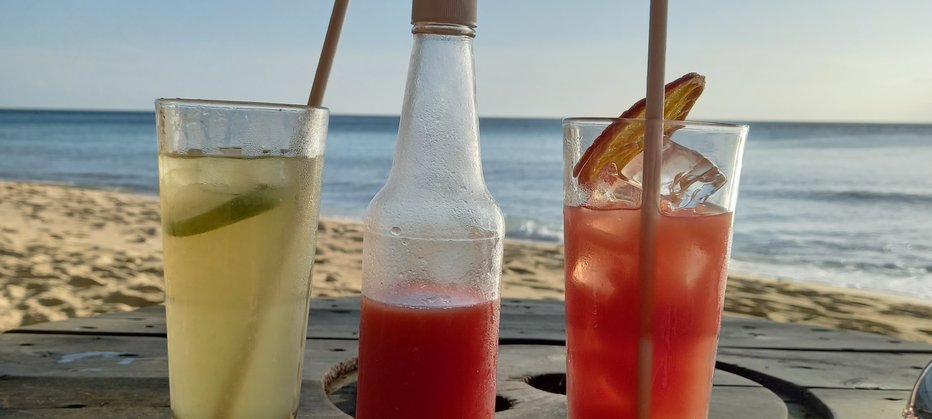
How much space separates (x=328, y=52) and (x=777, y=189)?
13.0 m

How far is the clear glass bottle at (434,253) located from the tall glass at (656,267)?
0.45 feet

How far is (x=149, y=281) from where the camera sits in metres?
5.02

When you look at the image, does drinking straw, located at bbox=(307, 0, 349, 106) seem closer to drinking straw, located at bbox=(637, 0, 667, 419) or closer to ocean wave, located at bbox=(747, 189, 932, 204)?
drinking straw, located at bbox=(637, 0, 667, 419)

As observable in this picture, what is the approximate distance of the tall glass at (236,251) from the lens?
3.10 feet

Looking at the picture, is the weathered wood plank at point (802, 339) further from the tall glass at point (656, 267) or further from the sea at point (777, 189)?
the sea at point (777, 189)

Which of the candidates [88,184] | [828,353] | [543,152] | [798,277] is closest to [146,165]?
[88,184]

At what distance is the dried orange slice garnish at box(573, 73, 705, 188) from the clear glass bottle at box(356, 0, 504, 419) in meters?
0.14

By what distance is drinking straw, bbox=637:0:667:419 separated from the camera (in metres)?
0.85

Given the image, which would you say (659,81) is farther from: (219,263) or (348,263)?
(348,263)

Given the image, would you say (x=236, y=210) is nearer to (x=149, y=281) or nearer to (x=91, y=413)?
(x=91, y=413)

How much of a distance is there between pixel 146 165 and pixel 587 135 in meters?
17.5

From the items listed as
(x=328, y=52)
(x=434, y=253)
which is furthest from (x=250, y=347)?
(x=328, y=52)

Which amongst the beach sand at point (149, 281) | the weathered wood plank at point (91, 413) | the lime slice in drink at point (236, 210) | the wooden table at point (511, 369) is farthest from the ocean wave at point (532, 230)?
the lime slice in drink at point (236, 210)

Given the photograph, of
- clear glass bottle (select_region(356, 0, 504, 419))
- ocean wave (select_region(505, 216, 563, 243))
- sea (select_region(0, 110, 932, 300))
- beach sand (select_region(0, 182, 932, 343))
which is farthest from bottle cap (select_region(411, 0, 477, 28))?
ocean wave (select_region(505, 216, 563, 243))
